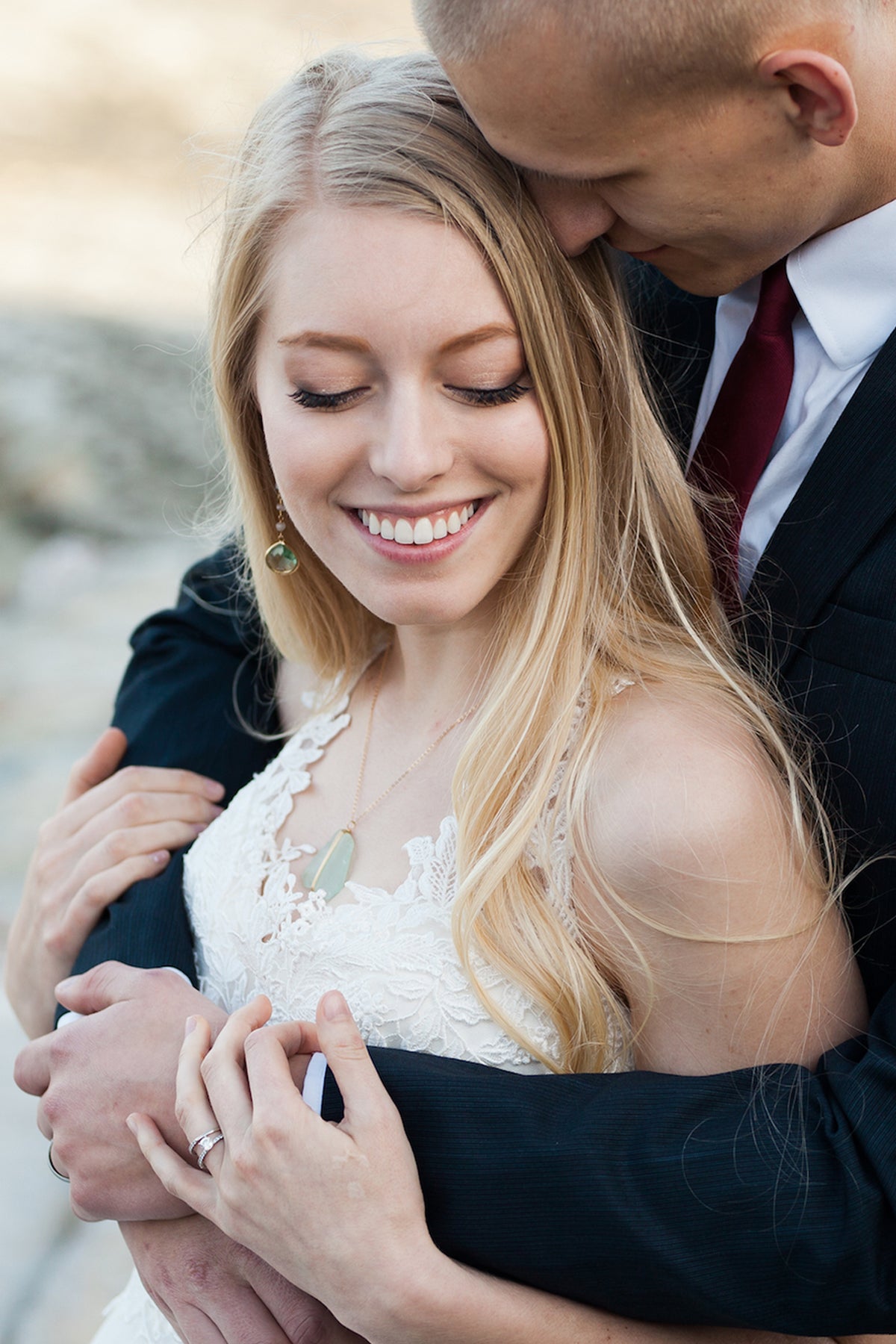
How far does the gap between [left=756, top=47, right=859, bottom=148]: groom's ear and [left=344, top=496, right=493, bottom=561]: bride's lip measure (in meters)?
0.57

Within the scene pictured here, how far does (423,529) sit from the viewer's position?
65.7 inches

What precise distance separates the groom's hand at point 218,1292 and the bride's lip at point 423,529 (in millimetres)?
892

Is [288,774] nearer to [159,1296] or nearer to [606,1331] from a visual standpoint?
[159,1296]

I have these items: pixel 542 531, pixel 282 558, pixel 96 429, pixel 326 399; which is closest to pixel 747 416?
pixel 542 531

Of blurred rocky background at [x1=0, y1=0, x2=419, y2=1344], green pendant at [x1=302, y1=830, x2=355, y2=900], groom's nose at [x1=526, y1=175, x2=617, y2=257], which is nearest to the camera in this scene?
groom's nose at [x1=526, y1=175, x2=617, y2=257]

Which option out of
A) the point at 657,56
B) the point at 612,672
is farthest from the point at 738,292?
the point at 612,672

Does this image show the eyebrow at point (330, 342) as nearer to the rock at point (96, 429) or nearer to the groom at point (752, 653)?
the groom at point (752, 653)

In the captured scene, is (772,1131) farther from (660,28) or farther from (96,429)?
(96,429)

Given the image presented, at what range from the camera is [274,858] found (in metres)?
1.91

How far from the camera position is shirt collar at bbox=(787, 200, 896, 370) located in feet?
5.32

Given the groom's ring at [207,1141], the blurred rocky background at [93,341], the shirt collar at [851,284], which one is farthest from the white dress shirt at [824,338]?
the blurred rocky background at [93,341]

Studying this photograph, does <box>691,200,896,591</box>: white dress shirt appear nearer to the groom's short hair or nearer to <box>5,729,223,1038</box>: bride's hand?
the groom's short hair

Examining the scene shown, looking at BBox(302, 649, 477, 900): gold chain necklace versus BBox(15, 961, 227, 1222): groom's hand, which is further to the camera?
BBox(302, 649, 477, 900): gold chain necklace

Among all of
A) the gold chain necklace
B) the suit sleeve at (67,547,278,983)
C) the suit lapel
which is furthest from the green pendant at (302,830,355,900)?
the suit lapel
